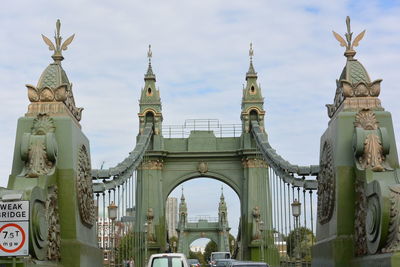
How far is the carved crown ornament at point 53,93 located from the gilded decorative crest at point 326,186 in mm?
6358

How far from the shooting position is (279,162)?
26234 millimetres

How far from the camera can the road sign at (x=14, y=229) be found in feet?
26.7

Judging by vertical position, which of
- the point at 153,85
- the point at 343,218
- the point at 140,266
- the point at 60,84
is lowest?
the point at 140,266

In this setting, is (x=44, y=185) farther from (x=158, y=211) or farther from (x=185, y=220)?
(x=185, y=220)

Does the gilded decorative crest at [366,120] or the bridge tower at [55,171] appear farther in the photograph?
the gilded decorative crest at [366,120]

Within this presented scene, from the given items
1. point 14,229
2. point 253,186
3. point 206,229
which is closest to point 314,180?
point 14,229

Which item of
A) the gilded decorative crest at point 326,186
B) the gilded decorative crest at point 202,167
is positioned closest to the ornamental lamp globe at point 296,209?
the gilded decorative crest at point 326,186

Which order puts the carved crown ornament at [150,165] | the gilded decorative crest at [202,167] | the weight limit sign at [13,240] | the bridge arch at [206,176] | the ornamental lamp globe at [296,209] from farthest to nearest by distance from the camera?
the bridge arch at [206,176]
the gilded decorative crest at [202,167]
the carved crown ornament at [150,165]
the ornamental lamp globe at [296,209]
the weight limit sign at [13,240]

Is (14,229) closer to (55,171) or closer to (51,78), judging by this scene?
(55,171)

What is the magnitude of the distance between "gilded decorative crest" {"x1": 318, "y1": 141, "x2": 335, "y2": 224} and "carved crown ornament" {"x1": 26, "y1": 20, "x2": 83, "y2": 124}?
636 cm

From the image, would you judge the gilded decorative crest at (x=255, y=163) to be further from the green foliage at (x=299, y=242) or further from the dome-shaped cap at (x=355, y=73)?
the dome-shaped cap at (x=355, y=73)

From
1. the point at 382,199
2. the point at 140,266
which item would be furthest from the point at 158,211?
the point at 382,199

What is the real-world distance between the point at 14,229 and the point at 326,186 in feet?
33.9

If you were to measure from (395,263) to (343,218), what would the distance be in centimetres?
363
